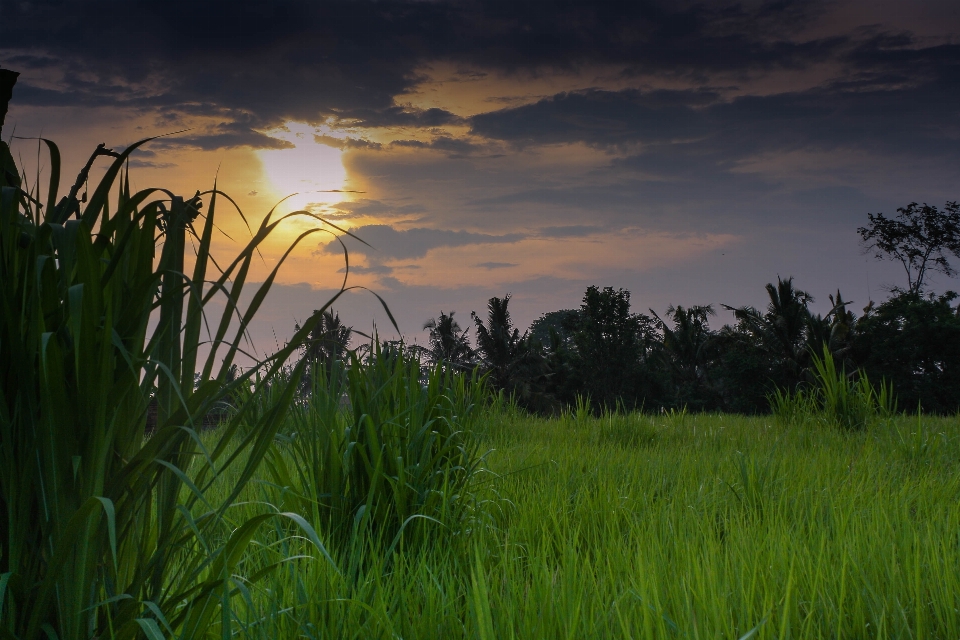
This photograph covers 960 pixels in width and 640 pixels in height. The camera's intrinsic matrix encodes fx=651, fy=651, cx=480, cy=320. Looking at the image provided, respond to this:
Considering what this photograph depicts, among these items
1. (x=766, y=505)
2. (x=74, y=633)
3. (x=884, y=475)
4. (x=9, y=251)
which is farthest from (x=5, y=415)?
(x=884, y=475)

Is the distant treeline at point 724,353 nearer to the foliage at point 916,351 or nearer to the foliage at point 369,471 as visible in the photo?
the foliage at point 916,351

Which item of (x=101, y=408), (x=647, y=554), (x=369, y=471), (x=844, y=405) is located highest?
(x=101, y=408)

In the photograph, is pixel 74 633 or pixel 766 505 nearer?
pixel 74 633

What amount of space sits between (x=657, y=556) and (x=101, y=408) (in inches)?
66.3

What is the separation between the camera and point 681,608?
169cm

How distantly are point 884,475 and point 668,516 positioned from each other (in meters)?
2.10

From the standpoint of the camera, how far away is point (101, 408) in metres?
1.08

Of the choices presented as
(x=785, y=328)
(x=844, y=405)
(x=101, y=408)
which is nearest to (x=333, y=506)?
(x=101, y=408)

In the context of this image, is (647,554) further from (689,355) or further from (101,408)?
(689,355)

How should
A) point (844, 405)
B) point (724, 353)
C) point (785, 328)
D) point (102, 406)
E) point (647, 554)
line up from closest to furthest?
point (102, 406) < point (647, 554) < point (844, 405) < point (785, 328) < point (724, 353)

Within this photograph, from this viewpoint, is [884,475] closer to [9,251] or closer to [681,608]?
[681,608]

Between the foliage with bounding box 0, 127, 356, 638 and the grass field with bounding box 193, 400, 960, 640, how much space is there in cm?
24

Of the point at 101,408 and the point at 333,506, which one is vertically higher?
the point at 101,408

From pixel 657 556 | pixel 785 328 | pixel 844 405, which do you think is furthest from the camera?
pixel 785 328
